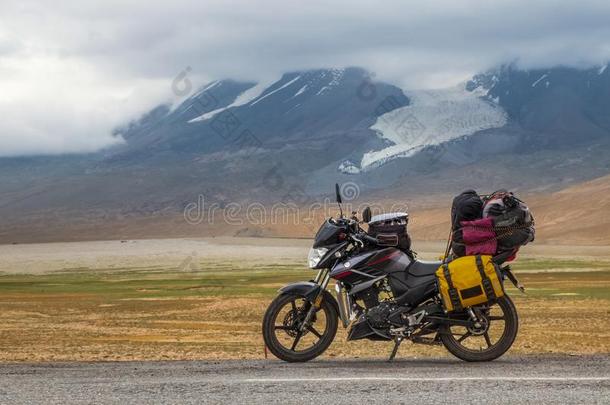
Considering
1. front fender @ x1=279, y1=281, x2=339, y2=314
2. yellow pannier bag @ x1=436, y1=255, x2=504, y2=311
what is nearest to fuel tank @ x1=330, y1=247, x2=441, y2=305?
yellow pannier bag @ x1=436, y1=255, x2=504, y2=311

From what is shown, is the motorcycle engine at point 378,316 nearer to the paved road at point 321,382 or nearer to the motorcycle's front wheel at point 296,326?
the paved road at point 321,382

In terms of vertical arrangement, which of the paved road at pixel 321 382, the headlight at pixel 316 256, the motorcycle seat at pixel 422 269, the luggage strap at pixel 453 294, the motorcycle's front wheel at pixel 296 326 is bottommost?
the paved road at pixel 321 382

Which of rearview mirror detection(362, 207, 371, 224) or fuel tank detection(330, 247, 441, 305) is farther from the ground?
rearview mirror detection(362, 207, 371, 224)

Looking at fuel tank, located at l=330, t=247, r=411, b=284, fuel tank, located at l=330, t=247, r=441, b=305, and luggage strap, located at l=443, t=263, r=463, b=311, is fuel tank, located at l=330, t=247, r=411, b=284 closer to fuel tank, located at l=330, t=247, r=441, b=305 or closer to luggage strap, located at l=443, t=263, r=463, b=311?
fuel tank, located at l=330, t=247, r=441, b=305

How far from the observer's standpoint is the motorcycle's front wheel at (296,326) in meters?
11.9

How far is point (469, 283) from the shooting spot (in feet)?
37.3

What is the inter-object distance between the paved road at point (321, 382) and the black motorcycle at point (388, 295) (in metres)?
0.36

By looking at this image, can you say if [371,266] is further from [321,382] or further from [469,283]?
[321,382]

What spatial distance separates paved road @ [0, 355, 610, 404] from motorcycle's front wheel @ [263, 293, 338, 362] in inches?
13.2

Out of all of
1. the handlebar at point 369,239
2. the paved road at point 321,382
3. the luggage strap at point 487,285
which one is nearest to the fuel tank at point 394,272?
the handlebar at point 369,239

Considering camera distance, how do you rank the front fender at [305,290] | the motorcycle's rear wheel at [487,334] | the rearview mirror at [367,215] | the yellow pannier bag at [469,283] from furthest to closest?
1. the front fender at [305,290]
2. the motorcycle's rear wheel at [487,334]
3. the yellow pannier bag at [469,283]
4. the rearview mirror at [367,215]

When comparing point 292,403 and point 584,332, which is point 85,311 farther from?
point 292,403

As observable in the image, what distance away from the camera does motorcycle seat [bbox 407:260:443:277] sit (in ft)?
38.2

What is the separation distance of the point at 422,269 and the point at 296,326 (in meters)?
1.80
